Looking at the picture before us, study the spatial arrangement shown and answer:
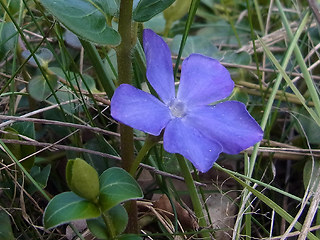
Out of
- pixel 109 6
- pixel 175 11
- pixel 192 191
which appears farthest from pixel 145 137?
pixel 175 11

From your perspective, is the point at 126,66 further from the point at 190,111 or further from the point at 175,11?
the point at 175,11

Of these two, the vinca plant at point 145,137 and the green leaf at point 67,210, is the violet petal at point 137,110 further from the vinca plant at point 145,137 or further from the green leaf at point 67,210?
the green leaf at point 67,210

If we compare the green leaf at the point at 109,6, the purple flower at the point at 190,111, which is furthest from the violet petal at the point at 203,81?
the green leaf at the point at 109,6

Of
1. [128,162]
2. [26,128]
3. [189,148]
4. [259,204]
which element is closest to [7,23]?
[26,128]

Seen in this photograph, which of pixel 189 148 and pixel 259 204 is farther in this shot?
pixel 259 204

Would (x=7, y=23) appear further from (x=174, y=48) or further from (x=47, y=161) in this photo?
(x=174, y=48)

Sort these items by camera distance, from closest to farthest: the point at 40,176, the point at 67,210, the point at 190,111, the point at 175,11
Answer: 1. the point at 67,210
2. the point at 190,111
3. the point at 40,176
4. the point at 175,11

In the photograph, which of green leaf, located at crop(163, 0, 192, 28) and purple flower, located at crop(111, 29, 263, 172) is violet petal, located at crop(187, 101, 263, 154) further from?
green leaf, located at crop(163, 0, 192, 28)
